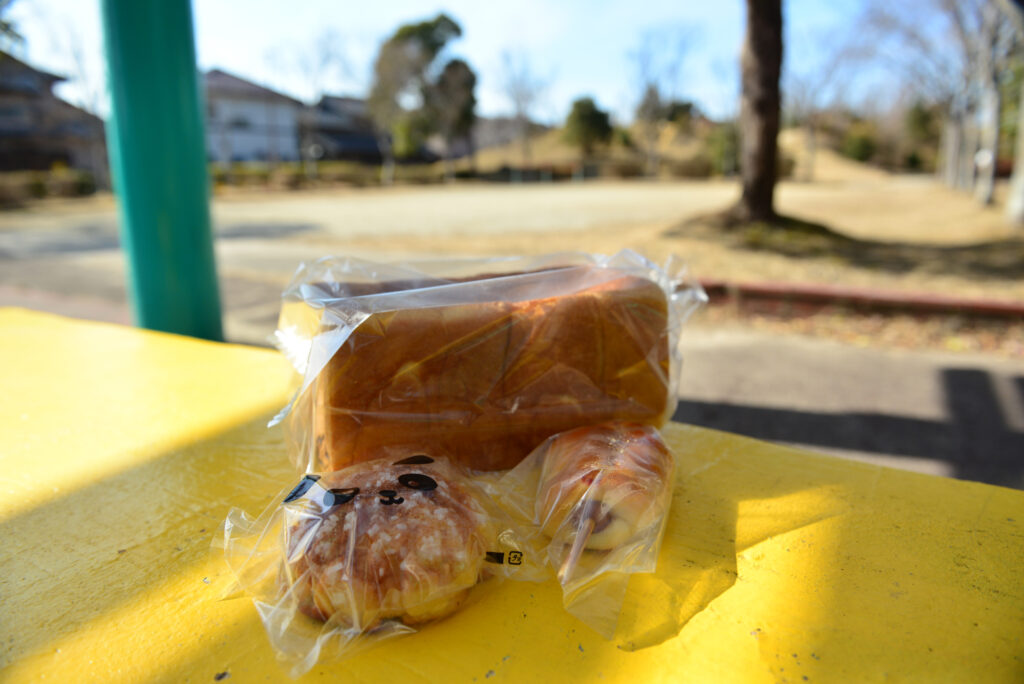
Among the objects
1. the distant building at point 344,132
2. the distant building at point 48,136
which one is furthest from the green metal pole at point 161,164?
the distant building at point 344,132

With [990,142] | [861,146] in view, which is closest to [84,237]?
[990,142]

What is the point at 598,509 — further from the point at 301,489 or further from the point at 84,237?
the point at 84,237

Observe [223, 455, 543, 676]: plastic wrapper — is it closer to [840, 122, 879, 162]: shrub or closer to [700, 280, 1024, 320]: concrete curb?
[700, 280, 1024, 320]: concrete curb

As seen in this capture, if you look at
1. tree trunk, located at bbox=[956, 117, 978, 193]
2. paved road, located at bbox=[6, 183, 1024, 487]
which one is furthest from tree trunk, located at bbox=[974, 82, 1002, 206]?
paved road, located at bbox=[6, 183, 1024, 487]

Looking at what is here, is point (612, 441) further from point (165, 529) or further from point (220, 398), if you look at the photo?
point (220, 398)

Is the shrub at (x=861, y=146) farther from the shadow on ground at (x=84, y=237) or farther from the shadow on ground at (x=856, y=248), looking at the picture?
the shadow on ground at (x=84, y=237)
